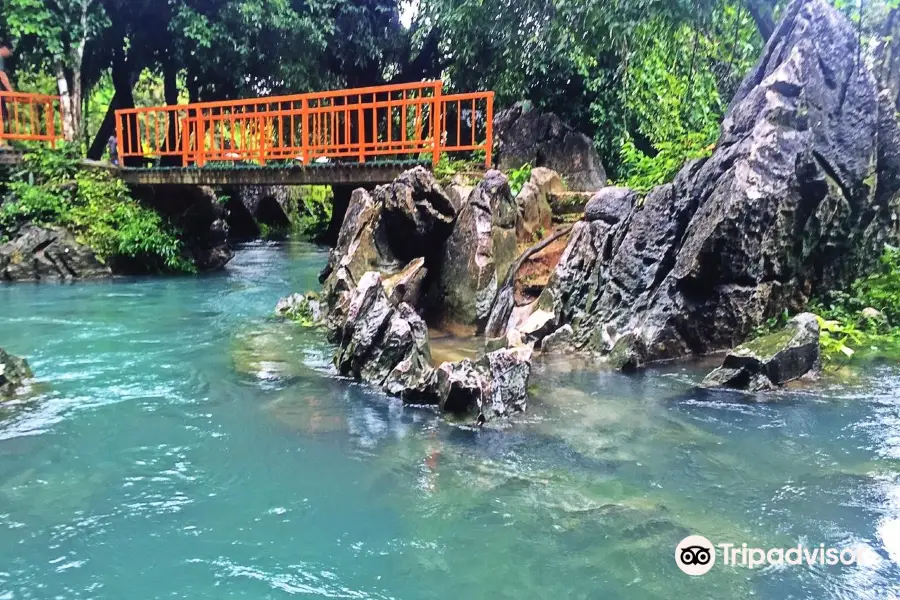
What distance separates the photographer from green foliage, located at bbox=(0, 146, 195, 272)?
14.9 metres

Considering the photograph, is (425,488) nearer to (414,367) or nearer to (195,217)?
(414,367)

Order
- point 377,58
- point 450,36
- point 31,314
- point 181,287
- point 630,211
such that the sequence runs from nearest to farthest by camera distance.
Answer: point 630,211, point 31,314, point 181,287, point 450,36, point 377,58

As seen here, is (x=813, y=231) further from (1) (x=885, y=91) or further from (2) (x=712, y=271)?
(1) (x=885, y=91)

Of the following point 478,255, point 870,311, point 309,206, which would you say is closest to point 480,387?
point 478,255

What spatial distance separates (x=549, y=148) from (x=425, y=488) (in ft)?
33.5

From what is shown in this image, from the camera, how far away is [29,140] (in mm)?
A: 16312

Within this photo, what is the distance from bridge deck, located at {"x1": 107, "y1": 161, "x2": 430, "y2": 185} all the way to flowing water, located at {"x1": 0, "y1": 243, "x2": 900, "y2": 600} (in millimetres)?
6055

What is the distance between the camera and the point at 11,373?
662cm

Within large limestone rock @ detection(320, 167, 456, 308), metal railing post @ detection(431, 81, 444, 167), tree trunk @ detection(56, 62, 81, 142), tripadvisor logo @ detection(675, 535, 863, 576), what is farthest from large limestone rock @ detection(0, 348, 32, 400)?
tree trunk @ detection(56, 62, 81, 142)

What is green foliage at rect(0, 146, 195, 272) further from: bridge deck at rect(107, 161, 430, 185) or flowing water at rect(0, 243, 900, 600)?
flowing water at rect(0, 243, 900, 600)

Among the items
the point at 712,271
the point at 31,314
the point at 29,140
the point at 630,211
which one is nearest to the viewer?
the point at 712,271

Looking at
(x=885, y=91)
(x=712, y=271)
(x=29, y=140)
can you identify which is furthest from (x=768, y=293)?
(x=29, y=140)

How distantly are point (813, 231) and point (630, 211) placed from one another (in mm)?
2093

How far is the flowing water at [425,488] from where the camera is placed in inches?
136
